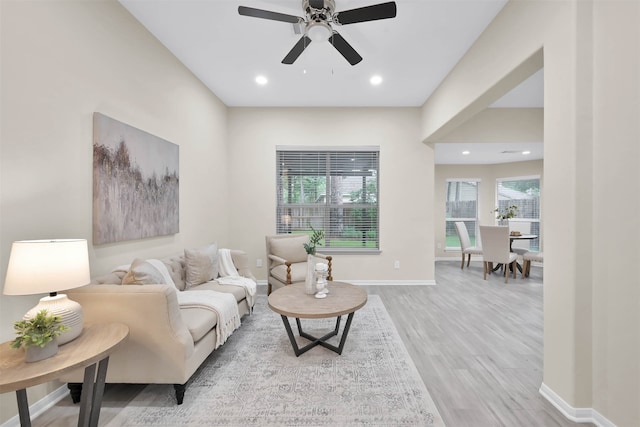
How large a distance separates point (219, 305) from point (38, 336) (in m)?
1.20

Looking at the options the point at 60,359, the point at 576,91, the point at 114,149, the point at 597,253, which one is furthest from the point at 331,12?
the point at 60,359

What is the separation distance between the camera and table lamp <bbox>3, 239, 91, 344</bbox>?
1357 mm

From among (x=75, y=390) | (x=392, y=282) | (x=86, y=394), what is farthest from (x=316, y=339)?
(x=392, y=282)

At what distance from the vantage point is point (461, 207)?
287 inches

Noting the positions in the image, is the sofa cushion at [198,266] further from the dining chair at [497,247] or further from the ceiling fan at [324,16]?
the dining chair at [497,247]

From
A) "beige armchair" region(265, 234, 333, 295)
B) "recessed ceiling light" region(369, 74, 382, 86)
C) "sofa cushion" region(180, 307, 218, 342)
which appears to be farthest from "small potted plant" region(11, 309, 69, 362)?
"recessed ceiling light" region(369, 74, 382, 86)

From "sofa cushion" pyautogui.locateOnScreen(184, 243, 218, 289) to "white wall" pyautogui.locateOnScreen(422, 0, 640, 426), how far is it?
304cm

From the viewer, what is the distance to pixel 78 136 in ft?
6.55

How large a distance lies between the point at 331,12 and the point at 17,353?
9.43 ft

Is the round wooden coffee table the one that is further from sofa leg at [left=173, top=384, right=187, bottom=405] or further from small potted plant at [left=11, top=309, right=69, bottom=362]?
small potted plant at [left=11, top=309, right=69, bottom=362]

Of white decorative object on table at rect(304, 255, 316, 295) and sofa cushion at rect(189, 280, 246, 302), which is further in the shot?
sofa cushion at rect(189, 280, 246, 302)

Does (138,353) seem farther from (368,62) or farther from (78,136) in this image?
(368,62)

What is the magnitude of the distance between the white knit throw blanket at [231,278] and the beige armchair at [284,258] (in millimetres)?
538

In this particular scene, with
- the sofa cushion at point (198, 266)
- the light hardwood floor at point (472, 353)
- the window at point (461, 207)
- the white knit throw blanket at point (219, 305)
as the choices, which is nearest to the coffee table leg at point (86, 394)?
the light hardwood floor at point (472, 353)
